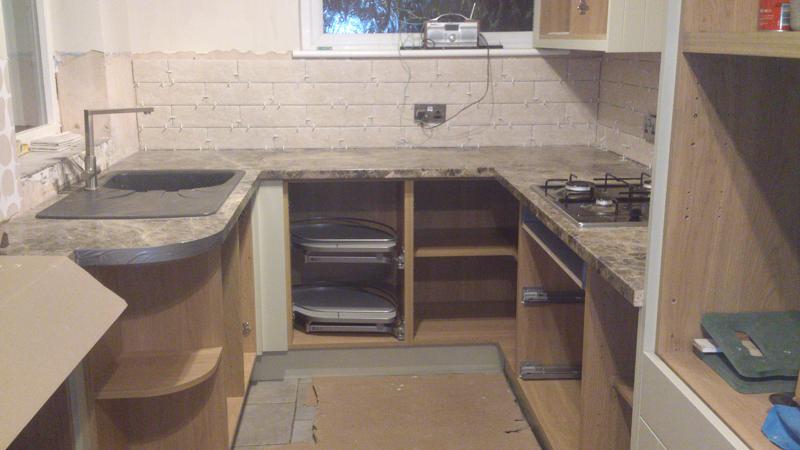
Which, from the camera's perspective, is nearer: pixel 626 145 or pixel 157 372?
pixel 157 372

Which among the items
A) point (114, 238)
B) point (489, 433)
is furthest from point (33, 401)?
point (489, 433)

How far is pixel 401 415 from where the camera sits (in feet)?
9.02

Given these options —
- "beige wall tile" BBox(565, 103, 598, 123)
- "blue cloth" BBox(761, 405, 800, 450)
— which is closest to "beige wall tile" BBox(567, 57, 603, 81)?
"beige wall tile" BBox(565, 103, 598, 123)

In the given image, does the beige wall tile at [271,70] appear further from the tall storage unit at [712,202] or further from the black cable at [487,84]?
the tall storage unit at [712,202]

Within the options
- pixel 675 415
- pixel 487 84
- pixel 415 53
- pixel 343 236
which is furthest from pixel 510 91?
pixel 675 415

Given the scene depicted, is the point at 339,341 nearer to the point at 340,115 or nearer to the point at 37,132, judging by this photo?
the point at 340,115

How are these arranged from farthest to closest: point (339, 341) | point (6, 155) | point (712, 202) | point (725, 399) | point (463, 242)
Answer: point (463, 242)
point (339, 341)
point (6, 155)
point (712, 202)
point (725, 399)

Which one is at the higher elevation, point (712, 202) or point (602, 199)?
point (712, 202)

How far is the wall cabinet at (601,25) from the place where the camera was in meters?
2.22

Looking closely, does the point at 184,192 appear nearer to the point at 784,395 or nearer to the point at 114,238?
the point at 114,238

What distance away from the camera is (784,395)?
4.01ft

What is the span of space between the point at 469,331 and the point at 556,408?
0.75 m

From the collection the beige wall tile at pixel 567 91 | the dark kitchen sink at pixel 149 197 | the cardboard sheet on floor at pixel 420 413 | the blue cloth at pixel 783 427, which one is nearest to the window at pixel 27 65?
the dark kitchen sink at pixel 149 197

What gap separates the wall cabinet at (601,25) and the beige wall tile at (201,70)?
136 centimetres
